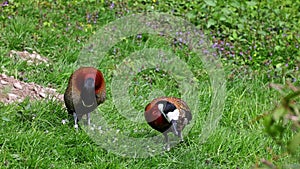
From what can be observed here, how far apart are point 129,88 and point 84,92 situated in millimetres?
1057

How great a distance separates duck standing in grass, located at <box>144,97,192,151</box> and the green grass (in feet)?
0.45

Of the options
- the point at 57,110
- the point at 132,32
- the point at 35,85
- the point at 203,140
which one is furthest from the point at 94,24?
the point at 203,140

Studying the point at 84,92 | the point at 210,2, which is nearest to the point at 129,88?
the point at 84,92

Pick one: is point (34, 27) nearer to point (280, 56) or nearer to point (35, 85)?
point (35, 85)

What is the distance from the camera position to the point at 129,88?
5344 mm

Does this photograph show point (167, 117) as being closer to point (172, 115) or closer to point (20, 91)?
point (172, 115)

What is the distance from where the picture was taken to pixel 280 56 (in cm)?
636

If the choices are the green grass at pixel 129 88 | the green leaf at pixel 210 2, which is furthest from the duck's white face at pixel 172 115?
the green leaf at pixel 210 2

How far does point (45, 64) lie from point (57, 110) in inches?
37.9

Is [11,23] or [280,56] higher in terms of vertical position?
[11,23]

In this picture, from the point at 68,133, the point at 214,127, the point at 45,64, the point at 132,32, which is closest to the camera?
the point at 68,133

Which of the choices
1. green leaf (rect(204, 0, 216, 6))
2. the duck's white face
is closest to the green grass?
green leaf (rect(204, 0, 216, 6))

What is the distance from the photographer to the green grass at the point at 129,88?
404cm

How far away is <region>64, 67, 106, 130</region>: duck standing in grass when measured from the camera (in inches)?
170
